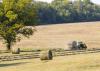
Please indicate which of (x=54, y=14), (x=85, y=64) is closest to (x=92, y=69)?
(x=85, y=64)

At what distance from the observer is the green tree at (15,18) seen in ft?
191

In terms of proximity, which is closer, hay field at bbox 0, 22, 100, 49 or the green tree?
the green tree

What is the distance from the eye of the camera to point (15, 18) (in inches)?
2288

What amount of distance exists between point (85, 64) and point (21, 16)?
32.4 meters

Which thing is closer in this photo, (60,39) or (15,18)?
(15,18)

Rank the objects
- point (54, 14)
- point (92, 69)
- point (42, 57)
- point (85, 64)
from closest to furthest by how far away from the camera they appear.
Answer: point (92, 69), point (85, 64), point (42, 57), point (54, 14)

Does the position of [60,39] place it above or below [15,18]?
below

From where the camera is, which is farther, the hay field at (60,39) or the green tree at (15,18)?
the hay field at (60,39)

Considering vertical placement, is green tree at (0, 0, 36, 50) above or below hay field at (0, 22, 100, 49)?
above

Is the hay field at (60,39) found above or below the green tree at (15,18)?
below

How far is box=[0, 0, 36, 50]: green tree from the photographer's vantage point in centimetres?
5816

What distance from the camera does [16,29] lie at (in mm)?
58656

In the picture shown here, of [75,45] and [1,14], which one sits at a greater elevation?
[1,14]

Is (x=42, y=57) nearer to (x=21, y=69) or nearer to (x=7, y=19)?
(x=21, y=69)
